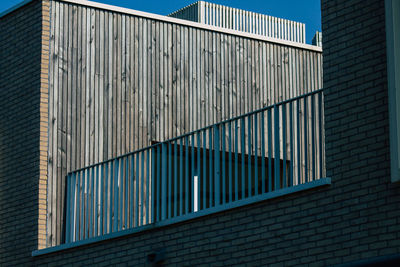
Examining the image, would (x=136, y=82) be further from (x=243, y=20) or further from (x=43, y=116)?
(x=243, y=20)

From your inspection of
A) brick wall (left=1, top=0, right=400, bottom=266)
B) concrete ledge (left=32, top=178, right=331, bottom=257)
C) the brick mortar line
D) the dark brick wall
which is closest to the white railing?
the dark brick wall

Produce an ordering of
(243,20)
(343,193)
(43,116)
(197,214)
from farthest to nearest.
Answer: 1. (243,20)
2. (43,116)
3. (197,214)
4. (343,193)

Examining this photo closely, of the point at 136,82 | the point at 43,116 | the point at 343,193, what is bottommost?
the point at 343,193

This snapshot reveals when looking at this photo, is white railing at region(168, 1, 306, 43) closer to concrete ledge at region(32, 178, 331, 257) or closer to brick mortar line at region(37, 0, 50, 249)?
brick mortar line at region(37, 0, 50, 249)

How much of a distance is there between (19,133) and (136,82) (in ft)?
7.43

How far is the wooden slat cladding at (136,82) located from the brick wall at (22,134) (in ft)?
0.67

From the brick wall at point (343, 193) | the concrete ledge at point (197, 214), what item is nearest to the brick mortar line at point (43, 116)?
the concrete ledge at point (197, 214)

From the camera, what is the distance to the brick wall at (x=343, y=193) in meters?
9.05

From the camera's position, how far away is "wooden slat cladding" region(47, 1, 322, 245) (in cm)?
1460

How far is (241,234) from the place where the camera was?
34.4ft

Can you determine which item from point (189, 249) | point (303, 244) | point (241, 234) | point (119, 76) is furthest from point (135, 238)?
point (119, 76)

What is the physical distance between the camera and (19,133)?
14.6 m

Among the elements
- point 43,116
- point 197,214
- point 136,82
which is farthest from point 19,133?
point 197,214

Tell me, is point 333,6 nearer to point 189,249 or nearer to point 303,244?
A: point 303,244
